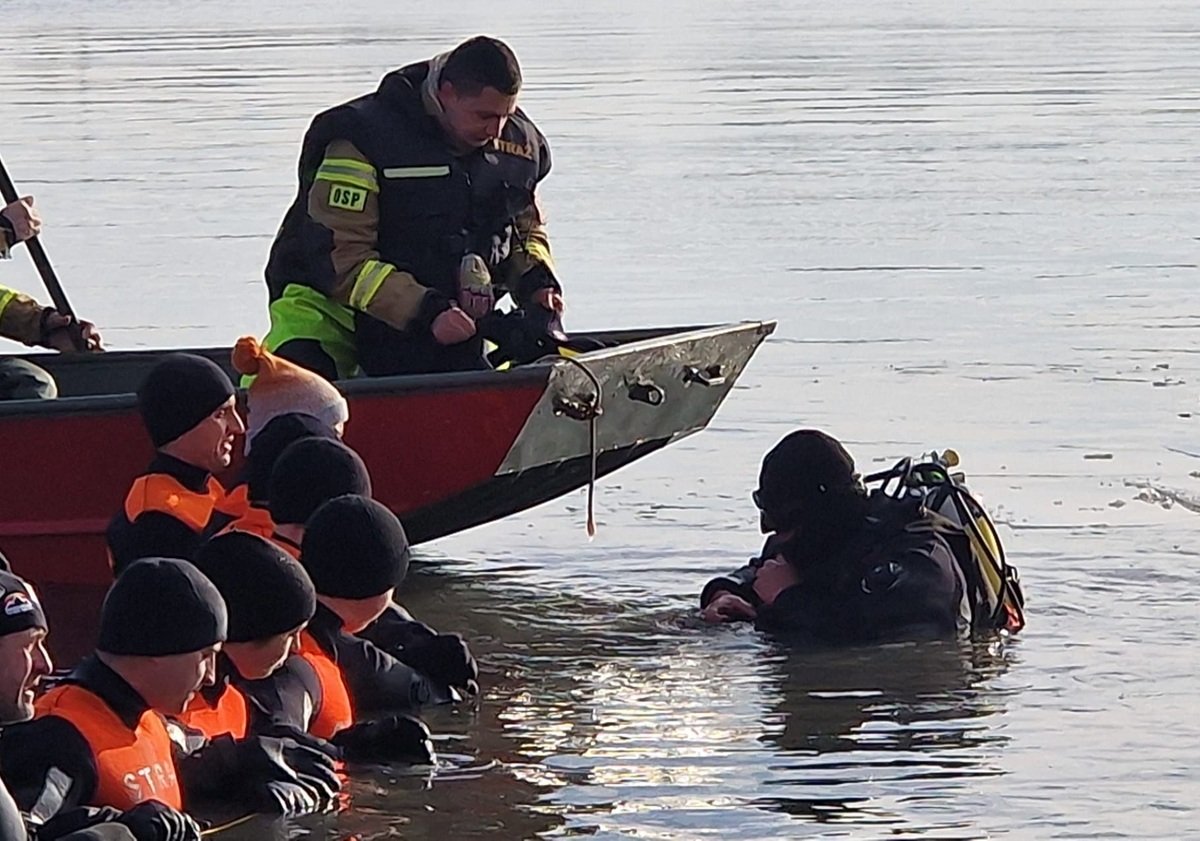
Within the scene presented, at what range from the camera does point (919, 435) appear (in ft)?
33.0

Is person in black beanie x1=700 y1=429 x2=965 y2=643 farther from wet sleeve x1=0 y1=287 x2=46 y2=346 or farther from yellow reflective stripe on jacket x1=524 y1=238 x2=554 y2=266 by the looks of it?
wet sleeve x1=0 y1=287 x2=46 y2=346

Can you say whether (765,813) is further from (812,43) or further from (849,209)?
(812,43)

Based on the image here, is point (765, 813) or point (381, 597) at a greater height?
point (381, 597)

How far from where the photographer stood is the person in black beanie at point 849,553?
708 centimetres

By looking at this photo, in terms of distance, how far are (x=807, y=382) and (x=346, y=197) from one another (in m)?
3.94

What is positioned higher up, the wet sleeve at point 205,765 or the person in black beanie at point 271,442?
the person in black beanie at point 271,442

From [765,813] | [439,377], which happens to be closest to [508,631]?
[439,377]

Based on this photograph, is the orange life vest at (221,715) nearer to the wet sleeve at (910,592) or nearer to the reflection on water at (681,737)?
the reflection on water at (681,737)

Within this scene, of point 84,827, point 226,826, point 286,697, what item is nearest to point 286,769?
point 226,826

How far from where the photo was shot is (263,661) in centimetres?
555

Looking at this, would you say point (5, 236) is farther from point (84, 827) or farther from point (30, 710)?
point (84, 827)

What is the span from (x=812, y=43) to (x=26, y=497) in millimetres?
30099

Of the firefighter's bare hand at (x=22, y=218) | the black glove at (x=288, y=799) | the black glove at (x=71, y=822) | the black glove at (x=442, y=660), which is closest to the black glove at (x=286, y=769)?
the black glove at (x=288, y=799)

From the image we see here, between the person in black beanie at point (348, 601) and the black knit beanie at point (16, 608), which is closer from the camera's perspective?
the black knit beanie at point (16, 608)
